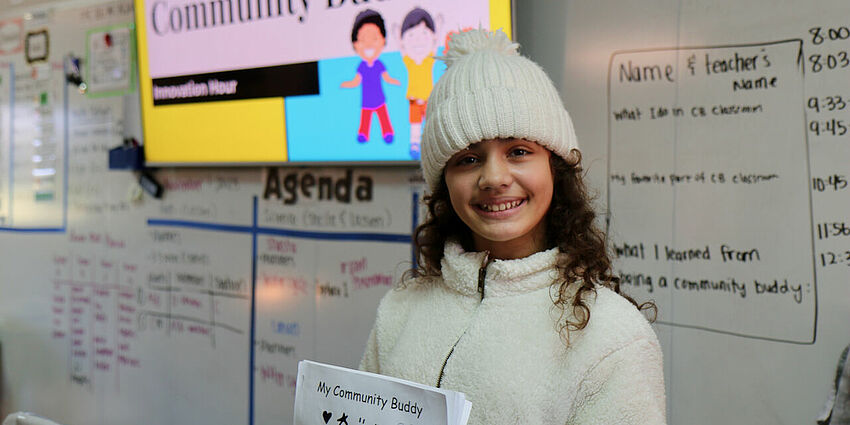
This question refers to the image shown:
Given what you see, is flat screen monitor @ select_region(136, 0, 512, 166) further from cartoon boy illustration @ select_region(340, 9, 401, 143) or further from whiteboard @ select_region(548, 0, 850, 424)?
whiteboard @ select_region(548, 0, 850, 424)

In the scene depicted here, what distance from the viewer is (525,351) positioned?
2.92ft

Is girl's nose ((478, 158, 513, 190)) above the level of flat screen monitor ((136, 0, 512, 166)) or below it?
below

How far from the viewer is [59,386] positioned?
285 centimetres

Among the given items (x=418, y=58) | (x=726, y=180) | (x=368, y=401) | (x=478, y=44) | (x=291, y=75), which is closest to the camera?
(x=368, y=401)

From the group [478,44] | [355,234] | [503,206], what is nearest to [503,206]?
[503,206]

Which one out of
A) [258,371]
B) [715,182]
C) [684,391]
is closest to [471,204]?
[715,182]

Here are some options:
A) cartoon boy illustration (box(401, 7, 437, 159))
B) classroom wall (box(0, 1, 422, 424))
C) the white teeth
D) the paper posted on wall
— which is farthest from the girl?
classroom wall (box(0, 1, 422, 424))

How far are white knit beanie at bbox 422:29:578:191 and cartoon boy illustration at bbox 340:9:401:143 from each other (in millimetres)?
792

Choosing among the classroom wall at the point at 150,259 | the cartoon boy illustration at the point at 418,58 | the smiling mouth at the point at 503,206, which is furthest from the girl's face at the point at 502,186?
the classroom wall at the point at 150,259

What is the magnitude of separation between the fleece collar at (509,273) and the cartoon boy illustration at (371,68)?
0.86 m

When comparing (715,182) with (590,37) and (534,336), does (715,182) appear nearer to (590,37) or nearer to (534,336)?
(590,37)

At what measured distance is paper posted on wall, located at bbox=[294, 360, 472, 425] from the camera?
0.80m

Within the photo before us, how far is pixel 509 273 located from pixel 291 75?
121 centimetres

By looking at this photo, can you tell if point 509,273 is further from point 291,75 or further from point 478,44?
point 291,75
